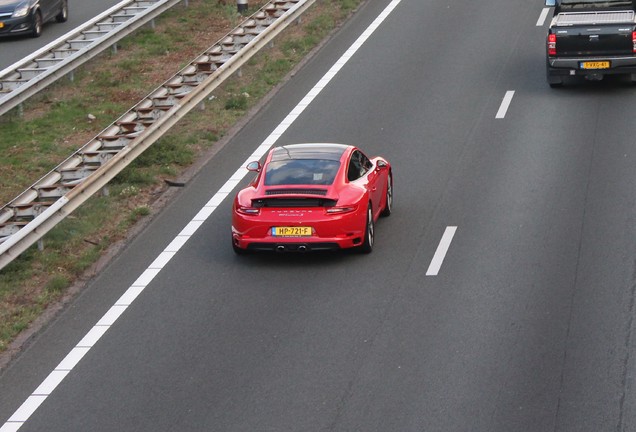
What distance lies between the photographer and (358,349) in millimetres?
14477

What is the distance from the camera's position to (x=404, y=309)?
51.5ft

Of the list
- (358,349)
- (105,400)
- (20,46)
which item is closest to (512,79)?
(20,46)

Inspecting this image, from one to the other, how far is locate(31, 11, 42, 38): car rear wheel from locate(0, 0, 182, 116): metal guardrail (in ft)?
7.71

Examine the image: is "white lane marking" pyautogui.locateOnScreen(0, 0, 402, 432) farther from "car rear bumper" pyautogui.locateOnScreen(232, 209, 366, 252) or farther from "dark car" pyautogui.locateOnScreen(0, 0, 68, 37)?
"dark car" pyautogui.locateOnScreen(0, 0, 68, 37)

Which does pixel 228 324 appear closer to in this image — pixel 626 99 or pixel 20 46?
pixel 626 99

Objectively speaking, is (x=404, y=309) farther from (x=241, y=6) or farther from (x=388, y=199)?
(x=241, y=6)

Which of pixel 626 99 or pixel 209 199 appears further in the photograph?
pixel 626 99

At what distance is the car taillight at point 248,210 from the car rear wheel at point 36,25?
1730 centimetres

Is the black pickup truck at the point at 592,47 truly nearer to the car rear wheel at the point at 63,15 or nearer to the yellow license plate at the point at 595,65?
the yellow license plate at the point at 595,65

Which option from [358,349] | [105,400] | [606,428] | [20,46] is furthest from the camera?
[20,46]

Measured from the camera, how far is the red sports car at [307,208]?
1736 cm

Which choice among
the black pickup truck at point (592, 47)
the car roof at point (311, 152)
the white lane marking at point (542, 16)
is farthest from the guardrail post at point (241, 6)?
the car roof at point (311, 152)

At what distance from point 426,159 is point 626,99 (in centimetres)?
604

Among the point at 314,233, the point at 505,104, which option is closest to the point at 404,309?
the point at 314,233
